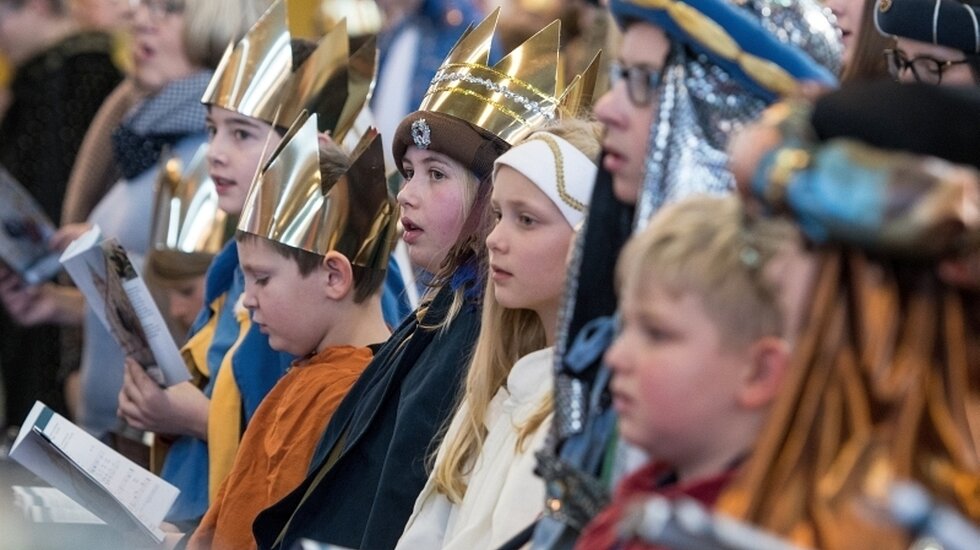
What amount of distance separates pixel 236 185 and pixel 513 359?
4.83 feet

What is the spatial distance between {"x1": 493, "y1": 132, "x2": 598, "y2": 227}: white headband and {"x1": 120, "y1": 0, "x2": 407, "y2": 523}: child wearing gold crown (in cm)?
110

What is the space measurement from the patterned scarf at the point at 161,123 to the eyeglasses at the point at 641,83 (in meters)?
2.91

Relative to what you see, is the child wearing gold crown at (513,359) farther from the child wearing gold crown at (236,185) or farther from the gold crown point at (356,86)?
the gold crown point at (356,86)

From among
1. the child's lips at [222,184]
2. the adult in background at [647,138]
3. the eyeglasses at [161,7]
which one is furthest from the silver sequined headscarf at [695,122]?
the eyeglasses at [161,7]

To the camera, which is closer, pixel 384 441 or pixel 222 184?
pixel 384 441

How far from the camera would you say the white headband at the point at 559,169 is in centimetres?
263

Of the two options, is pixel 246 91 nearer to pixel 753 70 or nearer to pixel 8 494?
pixel 8 494

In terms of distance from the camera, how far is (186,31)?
482cm

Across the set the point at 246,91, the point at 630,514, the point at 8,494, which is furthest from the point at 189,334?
the point at 630,514

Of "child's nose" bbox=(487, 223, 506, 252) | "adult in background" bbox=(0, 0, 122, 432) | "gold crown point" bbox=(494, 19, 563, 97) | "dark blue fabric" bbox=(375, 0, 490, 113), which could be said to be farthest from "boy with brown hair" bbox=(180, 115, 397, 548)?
"adult in background" bbox=(0, 0, 122, 432)

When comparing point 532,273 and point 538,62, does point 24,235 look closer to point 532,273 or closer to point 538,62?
point 538,62

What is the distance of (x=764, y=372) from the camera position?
168 cm

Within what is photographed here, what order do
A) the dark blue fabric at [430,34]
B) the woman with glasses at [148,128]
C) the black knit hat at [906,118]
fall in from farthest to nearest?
the dark blue fabric at [430,34], the woman with glasses at [148,128], the black knit hat at [906,118]

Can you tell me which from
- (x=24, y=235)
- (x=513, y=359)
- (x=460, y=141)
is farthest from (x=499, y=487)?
(x=24, y=235)
